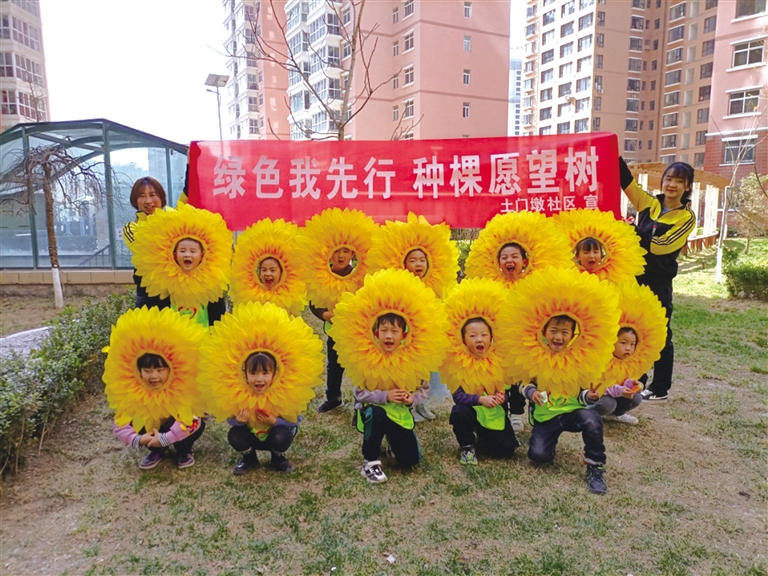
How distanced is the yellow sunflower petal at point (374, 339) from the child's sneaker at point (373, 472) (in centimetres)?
57

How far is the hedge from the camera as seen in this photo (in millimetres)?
2639

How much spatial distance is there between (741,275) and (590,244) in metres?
6.78

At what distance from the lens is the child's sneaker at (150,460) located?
2910mm

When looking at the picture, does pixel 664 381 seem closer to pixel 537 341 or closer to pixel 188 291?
pixel 537 341

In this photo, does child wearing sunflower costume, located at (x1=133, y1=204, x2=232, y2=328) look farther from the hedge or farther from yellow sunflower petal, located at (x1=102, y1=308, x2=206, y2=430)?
the hedge

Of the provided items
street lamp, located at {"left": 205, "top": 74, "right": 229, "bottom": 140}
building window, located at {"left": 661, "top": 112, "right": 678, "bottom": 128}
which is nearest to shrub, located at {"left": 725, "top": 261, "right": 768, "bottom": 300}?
street lamp, located at {"left": 205, "top": 74, "right": 229, "bottom": 140}

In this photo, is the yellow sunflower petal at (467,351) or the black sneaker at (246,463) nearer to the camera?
the yellow sunflower petal at (467,351)

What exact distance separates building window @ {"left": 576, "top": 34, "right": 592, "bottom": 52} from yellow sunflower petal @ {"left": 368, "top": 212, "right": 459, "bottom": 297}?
4126 cm

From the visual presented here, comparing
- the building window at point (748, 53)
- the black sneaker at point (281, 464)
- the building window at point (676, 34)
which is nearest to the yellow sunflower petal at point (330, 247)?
the black sneaker at point (281, 464)

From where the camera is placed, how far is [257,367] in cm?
254

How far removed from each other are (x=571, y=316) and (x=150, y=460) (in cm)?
260

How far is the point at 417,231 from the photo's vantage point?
10.6 ft

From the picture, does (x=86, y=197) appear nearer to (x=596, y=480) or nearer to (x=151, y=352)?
(x=151, y=352)

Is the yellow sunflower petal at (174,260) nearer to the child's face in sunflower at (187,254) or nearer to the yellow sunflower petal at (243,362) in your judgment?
the child's face in sunflower at (187,254)
